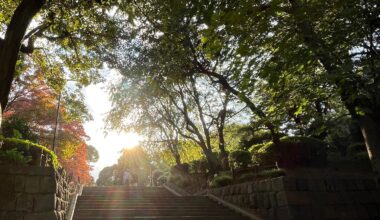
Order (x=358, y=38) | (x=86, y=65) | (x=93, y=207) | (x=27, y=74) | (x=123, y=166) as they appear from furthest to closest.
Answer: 1. (x=123, y=166)
2. (x=27, y=74)
3. (x=86, y=65)
4. (x=93, y=207)
5. (x=358, y=38)

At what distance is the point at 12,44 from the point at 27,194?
364 centimetres

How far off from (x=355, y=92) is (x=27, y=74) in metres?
19.9

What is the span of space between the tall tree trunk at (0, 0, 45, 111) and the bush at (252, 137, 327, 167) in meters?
10.2

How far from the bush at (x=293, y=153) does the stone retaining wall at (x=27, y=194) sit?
8982 millimetres

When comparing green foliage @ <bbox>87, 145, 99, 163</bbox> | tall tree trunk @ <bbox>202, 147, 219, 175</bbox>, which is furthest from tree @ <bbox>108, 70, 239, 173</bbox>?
green foliage @ <bbox>87, 145, 99, 163</bbox>

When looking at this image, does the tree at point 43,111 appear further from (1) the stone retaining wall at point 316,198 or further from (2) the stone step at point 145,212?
(1) the stone retaining wall at point 316,198

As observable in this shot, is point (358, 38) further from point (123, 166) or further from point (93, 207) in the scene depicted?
point (123, 166)

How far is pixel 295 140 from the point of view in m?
14.2

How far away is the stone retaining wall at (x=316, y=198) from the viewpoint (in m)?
8.83

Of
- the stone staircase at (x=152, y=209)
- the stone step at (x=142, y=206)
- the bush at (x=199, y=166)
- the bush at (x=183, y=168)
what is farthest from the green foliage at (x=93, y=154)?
the stone step at (x=142, y=206)

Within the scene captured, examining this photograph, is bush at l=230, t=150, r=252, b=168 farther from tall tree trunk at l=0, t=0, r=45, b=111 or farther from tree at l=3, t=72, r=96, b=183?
tall tree trunk at l=0, t=0, r=45, b=111

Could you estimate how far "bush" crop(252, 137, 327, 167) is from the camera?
13500 mm

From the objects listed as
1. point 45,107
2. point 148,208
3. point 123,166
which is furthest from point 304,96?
point 123,166

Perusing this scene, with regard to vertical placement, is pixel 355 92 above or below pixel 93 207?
above
